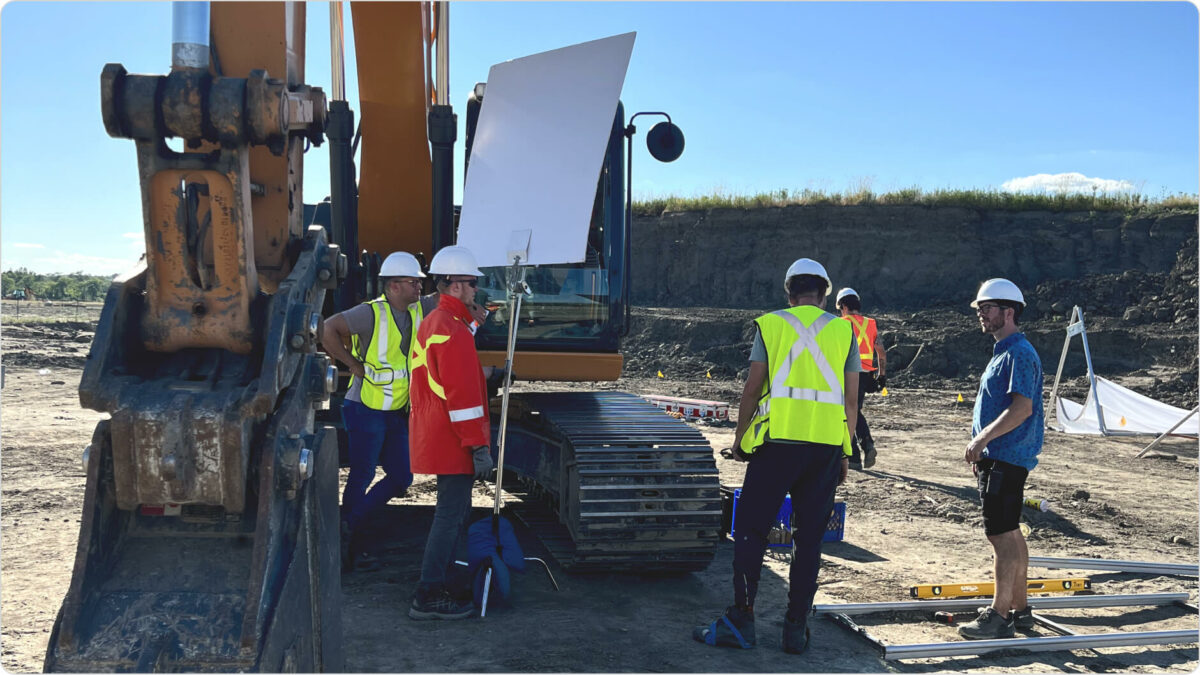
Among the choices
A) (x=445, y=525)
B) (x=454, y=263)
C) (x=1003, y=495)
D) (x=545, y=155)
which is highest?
(x=545, y=155)

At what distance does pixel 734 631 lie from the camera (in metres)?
4.87

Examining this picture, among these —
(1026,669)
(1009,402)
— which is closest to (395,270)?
(1009,402)

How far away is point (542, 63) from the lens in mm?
6027

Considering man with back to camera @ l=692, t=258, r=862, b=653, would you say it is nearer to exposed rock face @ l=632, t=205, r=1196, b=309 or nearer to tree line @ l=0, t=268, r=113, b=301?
exposed rock face @ l=632, t=205, r=1196, b=309

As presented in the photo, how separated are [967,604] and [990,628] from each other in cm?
38

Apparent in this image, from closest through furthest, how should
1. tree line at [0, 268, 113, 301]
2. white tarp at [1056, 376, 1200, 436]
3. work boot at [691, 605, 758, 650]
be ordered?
work boot at [691, 605, 758, 650]
white tarp at [1056, 376, 1200, 436]
tree line at [0, 268, 113, 301]

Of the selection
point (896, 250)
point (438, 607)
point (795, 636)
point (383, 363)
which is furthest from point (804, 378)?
point (896, 250)

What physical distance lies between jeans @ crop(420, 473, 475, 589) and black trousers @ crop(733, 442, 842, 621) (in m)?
1.48

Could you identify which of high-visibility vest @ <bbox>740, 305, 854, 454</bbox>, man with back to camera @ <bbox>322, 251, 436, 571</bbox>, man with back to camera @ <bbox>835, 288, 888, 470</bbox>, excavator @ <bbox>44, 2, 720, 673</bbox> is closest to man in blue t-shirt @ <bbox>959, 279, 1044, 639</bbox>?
high-visibility vest @ <bbox>740, 305, 854, 454</bbox>

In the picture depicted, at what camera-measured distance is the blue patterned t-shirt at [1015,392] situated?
16.6ft

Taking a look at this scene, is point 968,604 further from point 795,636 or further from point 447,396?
point 447,396

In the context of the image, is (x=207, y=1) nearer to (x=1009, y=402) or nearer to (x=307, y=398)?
(x=307, y=398)

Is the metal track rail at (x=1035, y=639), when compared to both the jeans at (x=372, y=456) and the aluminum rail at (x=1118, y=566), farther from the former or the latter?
the jeans at (x=372, y=456)

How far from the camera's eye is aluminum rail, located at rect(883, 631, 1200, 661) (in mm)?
4723
